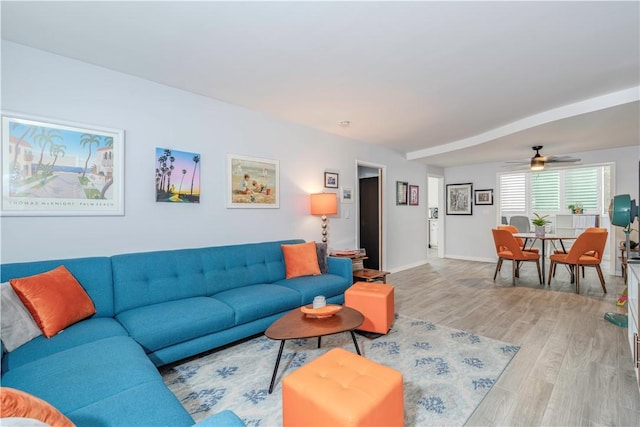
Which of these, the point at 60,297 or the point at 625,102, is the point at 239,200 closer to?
the point at 60,297

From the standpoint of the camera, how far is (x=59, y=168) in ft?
7.52

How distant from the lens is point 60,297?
6.24 feet

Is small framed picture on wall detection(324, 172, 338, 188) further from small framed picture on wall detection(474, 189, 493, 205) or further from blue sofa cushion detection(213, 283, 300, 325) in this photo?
small framed picture on wall detection(474, 189, 493, 205)

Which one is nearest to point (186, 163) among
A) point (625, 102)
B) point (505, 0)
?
point (505, 0)

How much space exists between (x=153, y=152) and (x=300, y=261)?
1.82 metres

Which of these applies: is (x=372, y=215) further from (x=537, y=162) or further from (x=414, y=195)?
(x=537, y=162)

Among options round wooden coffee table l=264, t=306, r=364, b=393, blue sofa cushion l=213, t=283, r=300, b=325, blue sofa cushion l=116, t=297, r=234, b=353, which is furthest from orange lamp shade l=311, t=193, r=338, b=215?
blue sofa cushion l=116, t=297, r=234, b=353

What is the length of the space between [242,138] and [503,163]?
5779 millimetres

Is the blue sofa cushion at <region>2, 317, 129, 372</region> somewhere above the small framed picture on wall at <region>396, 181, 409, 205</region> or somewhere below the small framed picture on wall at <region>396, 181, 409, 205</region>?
below

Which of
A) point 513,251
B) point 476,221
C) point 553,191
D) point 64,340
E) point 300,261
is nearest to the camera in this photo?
point 64,340

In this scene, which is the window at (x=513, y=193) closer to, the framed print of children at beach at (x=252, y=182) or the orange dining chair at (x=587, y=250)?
the orange dining chair at (x=587, y=250)

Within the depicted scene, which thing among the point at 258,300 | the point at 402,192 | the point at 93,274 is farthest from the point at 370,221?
the point at 93,274

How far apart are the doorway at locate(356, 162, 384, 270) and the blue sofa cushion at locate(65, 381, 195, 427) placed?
4.40 meters

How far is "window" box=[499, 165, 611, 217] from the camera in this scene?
620 centimetres
